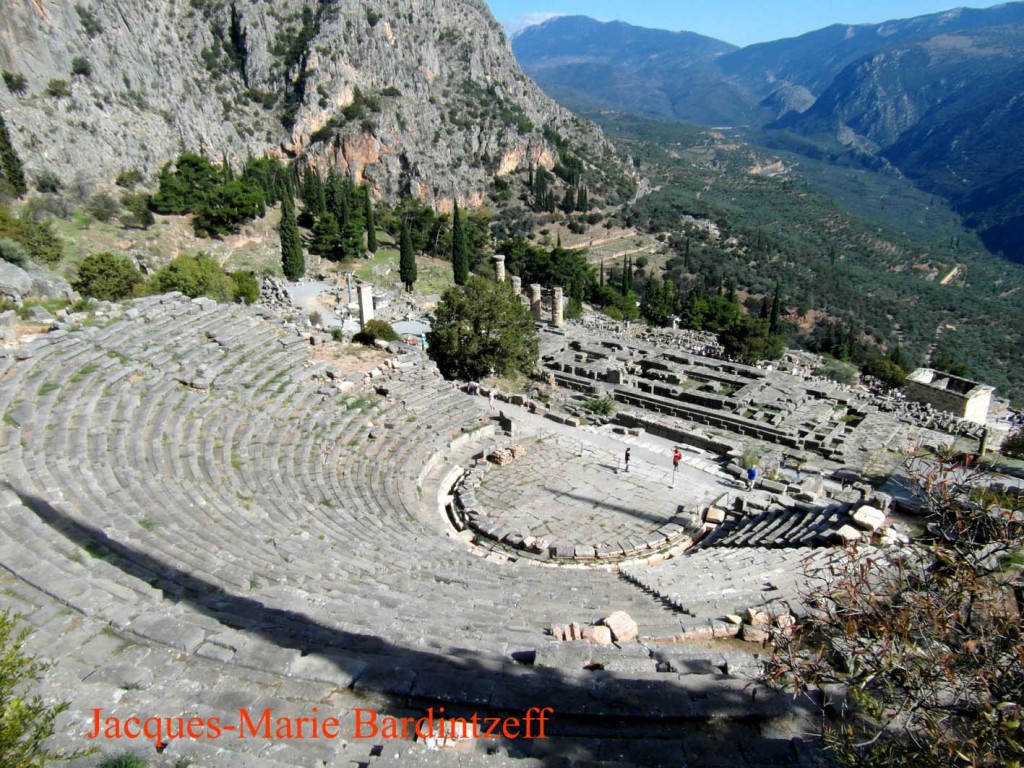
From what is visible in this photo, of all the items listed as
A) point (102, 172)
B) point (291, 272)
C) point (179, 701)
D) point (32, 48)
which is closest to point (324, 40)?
point (32, 48)

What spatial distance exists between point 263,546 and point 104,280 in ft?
72.2

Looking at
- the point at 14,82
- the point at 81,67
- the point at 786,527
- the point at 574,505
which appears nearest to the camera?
the point at 786,527

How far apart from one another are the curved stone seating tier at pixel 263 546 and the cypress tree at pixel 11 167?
35.1 meters

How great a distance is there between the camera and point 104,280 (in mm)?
26656

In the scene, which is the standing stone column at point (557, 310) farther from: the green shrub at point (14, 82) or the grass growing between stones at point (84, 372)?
the green shrub at point (14, 82)

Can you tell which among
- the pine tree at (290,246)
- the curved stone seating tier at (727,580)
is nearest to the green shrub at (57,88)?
the pine tree at (290,246)

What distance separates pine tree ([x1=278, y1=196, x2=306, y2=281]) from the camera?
4741cm

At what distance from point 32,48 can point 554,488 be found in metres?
68.1

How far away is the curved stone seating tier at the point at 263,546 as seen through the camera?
6371 mm

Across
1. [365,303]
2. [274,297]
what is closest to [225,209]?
[274,297]

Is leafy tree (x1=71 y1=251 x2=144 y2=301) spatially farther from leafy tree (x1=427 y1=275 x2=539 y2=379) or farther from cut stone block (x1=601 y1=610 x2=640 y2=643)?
cut stone block (x1=601 y1=610 x2=640 y2=643)

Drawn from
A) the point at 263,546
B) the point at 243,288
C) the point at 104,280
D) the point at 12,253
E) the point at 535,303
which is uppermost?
the point at 12,253

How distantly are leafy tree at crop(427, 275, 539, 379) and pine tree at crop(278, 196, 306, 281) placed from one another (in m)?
25.5

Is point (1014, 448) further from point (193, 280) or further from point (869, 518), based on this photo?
point (193, 280)
